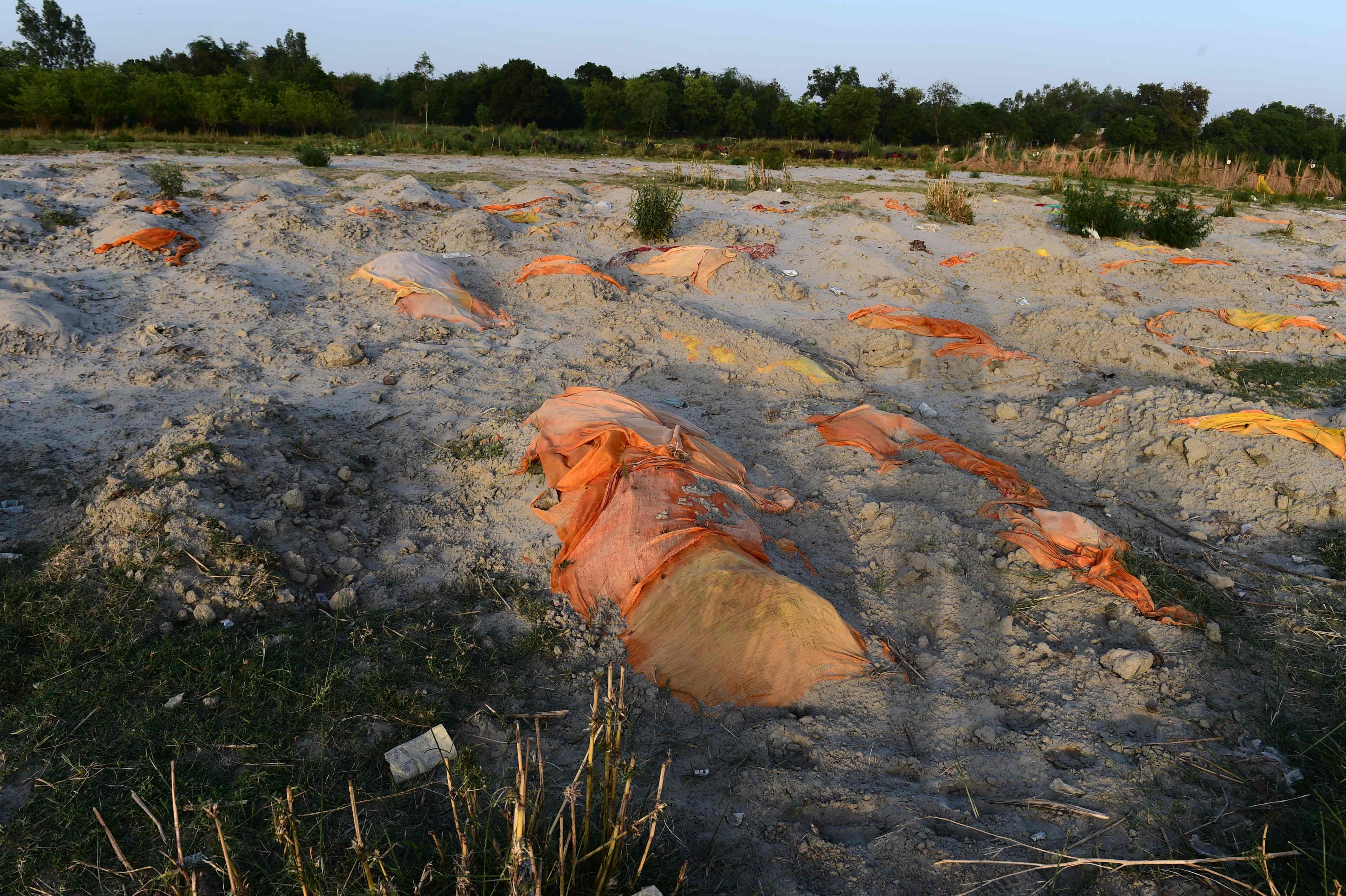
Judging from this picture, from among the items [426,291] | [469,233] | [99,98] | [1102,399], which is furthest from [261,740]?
[99,98]

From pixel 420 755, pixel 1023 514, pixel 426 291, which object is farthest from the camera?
pixel 426 291

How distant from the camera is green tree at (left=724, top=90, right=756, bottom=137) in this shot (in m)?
34.3

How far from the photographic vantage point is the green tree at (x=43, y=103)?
17.5 meters

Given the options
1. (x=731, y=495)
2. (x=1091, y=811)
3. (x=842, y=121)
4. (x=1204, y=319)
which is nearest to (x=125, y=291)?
(x=731, y=495)

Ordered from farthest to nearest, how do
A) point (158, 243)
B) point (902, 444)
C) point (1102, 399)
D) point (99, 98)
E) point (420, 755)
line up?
point (99, 98), point (158, 243), point (1102, 399), point (902, 444), point (420, 755)

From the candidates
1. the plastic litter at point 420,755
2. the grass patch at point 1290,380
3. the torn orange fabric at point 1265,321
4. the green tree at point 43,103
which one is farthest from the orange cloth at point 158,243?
the green tree at point 43,103

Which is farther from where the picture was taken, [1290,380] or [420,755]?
[1290,380]

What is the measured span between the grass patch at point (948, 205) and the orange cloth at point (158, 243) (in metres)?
9.86

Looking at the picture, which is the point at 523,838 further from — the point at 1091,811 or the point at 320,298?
the point at 320,298

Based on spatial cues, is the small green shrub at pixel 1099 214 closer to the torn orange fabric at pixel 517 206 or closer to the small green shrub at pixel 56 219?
the torn orange fabric at pixel 517 206

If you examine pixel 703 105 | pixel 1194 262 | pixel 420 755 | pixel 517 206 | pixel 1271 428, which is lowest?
pixel 420 755

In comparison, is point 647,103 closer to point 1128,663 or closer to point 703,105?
point 703,105

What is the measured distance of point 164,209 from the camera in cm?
772

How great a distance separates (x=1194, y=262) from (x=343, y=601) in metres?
10.1
